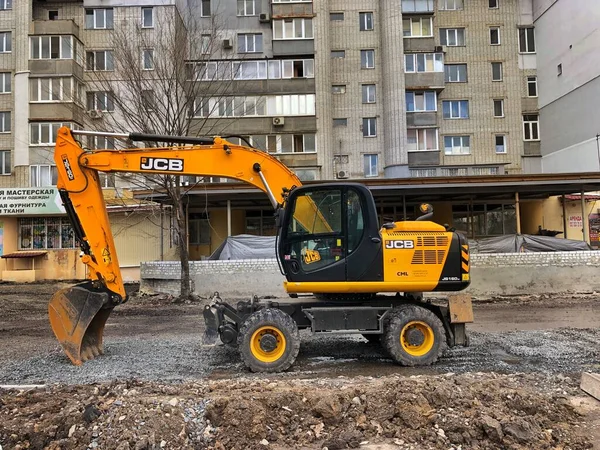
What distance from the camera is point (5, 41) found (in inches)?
1145

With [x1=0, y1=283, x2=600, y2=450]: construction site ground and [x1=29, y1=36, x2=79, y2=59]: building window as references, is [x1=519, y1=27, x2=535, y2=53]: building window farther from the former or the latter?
[x1=0, y1=283, x2=600, y2=450]: construction site ground

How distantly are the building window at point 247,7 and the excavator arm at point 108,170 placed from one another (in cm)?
Result: 2679

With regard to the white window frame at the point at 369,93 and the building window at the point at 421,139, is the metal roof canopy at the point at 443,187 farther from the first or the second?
the white window frame at the point at 369,93

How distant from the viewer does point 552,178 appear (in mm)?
19000

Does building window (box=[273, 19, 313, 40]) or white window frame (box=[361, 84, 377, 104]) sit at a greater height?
building window (box=[273, 19, 313, 40])

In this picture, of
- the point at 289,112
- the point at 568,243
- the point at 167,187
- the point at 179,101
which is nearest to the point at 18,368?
the point at 167,187

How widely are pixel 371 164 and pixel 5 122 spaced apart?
22.6 meters

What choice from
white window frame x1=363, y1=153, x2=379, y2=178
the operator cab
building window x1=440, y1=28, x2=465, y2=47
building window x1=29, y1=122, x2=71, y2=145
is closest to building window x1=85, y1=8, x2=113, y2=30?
building window x1=29, y1=122, x2=71, y2=145

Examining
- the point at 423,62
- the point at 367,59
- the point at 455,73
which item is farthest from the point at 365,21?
the point at 455,73

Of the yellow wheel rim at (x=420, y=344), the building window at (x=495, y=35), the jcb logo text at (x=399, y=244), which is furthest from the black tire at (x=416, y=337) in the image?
the building window at (x=495, y=35)

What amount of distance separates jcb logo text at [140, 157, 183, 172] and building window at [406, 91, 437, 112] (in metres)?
25.4

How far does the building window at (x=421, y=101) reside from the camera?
30594 mm

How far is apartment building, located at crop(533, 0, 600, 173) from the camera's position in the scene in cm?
2902

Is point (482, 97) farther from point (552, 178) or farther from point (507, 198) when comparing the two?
point (552, 178)
